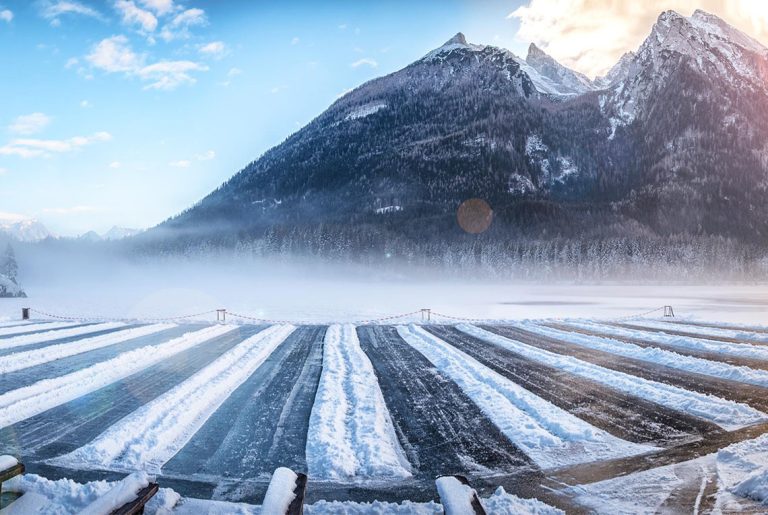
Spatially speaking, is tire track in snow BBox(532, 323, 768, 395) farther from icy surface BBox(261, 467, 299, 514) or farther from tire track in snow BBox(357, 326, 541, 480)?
icy surface BBox(261, 467, 299, 514)

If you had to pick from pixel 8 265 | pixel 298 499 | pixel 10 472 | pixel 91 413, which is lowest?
pixel 91 413

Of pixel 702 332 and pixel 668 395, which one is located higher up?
pixel 668 395

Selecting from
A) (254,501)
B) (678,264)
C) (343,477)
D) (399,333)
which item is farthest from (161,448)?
(678,264)

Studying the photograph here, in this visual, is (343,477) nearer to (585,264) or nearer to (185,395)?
(185,395)

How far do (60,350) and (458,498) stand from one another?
535 inches

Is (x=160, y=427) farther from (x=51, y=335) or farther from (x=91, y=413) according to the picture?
(x=51, y=335)

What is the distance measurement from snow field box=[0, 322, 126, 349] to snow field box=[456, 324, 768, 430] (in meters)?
15.4

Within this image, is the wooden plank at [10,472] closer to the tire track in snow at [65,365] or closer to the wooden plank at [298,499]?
the wooden plank at [298,499]

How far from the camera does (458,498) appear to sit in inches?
148

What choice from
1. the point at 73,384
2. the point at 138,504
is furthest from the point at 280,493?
the point at 73,384

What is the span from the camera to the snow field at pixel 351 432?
5160 millimetres

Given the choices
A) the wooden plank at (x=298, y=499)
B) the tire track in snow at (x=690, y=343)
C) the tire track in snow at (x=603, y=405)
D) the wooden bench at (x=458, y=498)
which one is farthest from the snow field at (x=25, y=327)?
the tire track in snow at (x=690, y=343)

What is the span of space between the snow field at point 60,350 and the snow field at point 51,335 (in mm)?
1230

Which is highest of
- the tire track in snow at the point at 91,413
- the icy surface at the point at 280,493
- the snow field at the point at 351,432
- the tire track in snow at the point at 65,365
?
the icy surface at the point at 280,493
